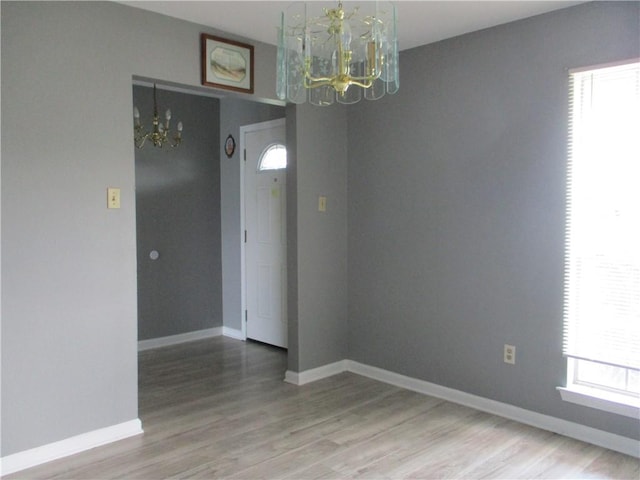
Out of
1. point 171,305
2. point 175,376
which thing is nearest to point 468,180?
point 175,376

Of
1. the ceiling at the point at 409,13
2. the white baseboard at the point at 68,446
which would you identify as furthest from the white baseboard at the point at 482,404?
the ceiling at the point at 409,13

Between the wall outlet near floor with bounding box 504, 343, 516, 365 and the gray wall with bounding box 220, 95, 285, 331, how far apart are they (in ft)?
9.28

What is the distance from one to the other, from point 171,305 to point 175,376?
1134 millimetres

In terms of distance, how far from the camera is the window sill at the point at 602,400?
283 centimetres

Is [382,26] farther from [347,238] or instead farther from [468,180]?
[347,238]

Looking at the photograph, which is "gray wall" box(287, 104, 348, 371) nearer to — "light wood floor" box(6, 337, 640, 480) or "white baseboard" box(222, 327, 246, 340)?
"light wood floor" box(6, 337, 640, 480)

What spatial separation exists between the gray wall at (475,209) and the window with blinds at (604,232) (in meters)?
0.08

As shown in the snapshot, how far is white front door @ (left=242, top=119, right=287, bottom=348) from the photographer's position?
493cm

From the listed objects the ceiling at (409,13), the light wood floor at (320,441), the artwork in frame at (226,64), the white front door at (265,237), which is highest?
the ceiling at (409,13)

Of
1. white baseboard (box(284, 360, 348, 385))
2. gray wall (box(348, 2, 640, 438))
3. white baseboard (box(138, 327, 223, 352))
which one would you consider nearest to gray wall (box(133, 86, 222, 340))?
white baseboard (box(138, 327, 223, 352))

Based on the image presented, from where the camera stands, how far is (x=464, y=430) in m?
3.17

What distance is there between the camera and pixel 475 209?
11.5 ft

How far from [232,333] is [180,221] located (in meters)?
1.27

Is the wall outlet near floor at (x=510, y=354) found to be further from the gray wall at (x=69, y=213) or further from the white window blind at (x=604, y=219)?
the gray wall at (x=69, y=213)
